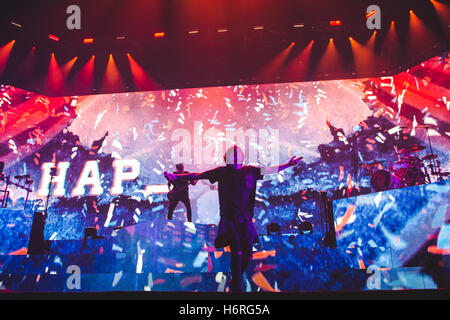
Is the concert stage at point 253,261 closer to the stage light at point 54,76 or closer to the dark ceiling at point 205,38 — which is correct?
the dark ceiling at point 205,38

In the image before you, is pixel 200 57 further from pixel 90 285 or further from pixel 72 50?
pixel 90 285

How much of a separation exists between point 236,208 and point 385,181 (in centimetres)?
467

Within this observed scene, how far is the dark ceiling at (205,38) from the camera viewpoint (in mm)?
6512

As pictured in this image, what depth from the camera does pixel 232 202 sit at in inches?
115

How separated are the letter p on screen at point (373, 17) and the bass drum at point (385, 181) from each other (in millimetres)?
3181

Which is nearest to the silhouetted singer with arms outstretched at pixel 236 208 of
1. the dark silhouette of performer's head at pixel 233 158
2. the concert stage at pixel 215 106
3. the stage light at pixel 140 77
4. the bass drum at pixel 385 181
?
the dark silhouette of performer's head at pixel 233 158

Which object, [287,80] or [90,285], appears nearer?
[90,285]

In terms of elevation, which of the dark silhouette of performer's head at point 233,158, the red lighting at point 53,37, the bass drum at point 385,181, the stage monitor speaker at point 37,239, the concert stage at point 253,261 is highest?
the red lighting at point 53,37

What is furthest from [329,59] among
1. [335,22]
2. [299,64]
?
[335,22]

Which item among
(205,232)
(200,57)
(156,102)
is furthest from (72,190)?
(205,232)

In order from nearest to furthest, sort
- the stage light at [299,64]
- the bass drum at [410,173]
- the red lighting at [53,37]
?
1. the bass drum at [410,173]
2. the red lighting at [53,37]
3. the stage light at [299,64]

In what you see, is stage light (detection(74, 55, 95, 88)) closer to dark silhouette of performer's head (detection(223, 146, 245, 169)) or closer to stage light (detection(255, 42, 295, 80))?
stage light (detection(255, 42, 295, 80))

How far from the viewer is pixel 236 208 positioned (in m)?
2.91

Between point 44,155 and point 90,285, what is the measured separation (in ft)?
20.4
